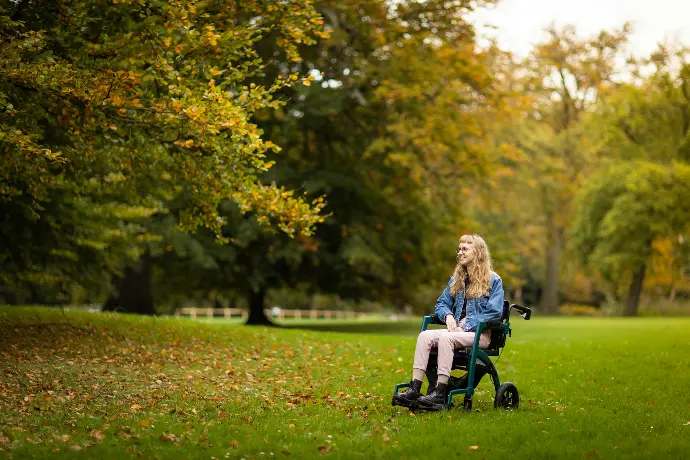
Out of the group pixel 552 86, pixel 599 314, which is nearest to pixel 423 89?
pixel 552 86

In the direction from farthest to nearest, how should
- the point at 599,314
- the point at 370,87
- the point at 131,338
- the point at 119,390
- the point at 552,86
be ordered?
the point at 599,314
the point at 552,86
the point at 370,87
the point at 131,338
the point at 119,390

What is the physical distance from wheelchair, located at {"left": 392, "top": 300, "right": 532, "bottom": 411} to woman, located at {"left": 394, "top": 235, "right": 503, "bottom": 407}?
0.09 m

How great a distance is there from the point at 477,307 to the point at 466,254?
1.73ft

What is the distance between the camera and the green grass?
258 inches

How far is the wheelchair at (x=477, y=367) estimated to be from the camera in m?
7.93

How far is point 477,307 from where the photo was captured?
8.20 meters

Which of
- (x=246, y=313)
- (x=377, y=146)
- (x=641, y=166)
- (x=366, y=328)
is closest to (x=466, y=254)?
(x=377, y=146)

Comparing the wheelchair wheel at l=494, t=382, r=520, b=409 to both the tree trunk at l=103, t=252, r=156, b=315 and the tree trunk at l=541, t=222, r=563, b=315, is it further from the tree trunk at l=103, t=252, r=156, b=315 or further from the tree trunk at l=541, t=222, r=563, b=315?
the tree trunk at l=541, t=222, r=563, b=315

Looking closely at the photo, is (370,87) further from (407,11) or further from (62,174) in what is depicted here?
(62,174)

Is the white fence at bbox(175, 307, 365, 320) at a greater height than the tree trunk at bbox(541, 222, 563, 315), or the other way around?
the tree trunk at bbox(541, 222, 563, 315)

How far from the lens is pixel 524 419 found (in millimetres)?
7691

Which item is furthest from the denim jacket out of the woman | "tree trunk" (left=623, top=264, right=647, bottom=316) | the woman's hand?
"tree trunk" (left=623, top=264, right=647, bottom=316)

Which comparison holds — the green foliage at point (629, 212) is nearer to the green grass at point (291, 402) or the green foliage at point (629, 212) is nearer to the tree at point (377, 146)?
the tree at point (377, 146)

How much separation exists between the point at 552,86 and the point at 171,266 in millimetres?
27598
